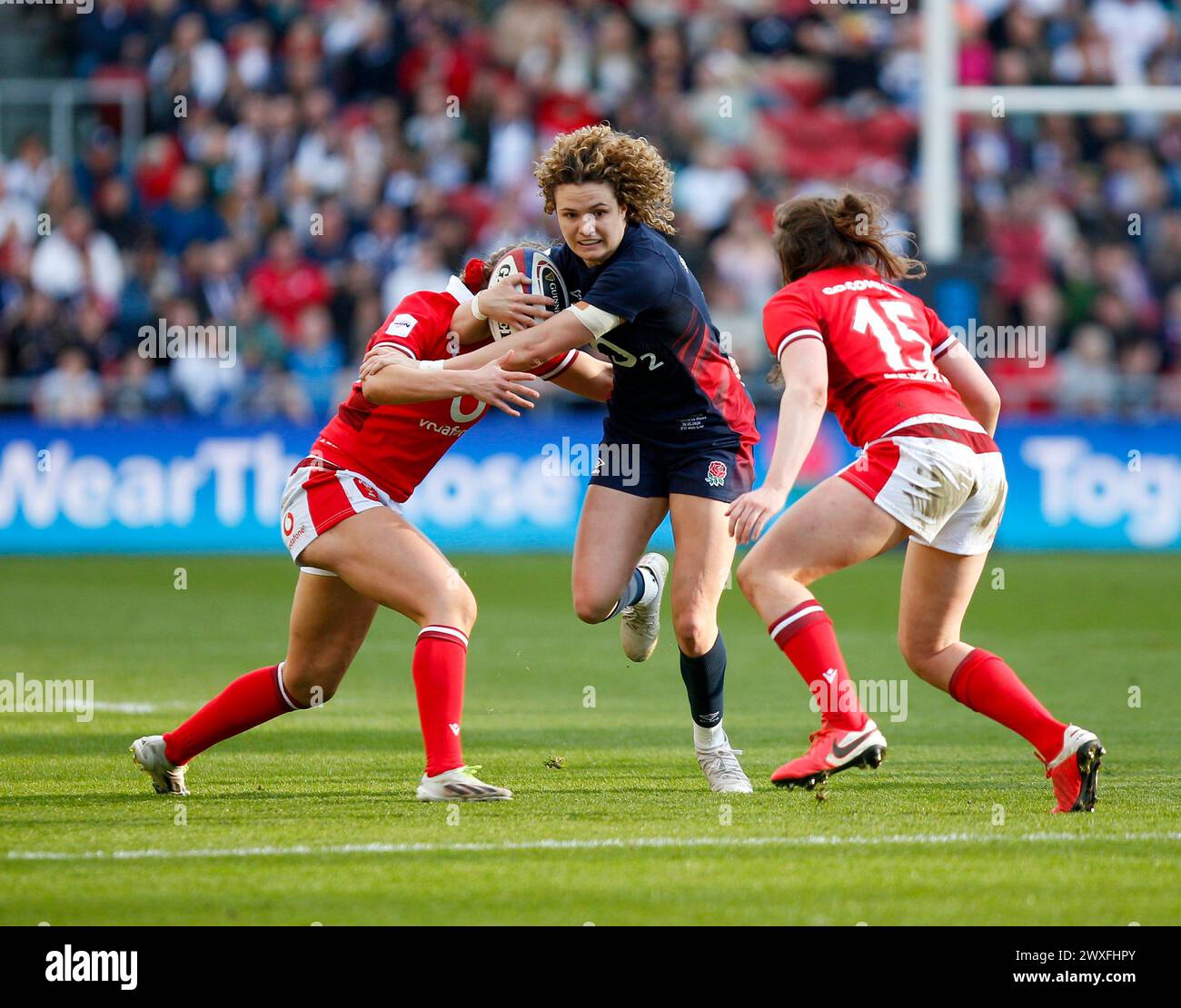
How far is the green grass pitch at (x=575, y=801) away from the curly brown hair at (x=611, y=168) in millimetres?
2052

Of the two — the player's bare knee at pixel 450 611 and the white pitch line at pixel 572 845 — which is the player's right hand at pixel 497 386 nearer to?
the player's bare knee at pixel 450 611

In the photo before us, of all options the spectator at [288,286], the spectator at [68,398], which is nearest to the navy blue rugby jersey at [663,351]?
the spectator at [68,398]

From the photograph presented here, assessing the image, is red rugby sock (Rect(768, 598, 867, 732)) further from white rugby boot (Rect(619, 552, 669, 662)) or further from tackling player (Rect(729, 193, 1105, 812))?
white rugby boot (Rect(619, 552, 669, 662))

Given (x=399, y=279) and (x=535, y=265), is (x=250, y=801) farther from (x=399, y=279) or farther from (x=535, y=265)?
(x=399, y=279)

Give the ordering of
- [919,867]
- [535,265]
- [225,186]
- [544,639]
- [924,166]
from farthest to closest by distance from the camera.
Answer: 1. [225,186]
2. [924,166]
3. [544,639]
4. [535,265]
5. [919,867]

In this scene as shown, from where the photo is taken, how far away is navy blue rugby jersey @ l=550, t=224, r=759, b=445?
6.32 m

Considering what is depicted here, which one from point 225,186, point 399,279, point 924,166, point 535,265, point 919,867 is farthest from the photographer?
point 225,186

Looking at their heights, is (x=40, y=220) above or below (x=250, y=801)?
above

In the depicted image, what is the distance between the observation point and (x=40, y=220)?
18.1 metres

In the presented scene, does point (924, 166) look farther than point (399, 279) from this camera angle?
No

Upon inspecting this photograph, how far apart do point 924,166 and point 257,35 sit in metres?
8.07

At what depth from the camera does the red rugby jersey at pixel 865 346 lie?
19.8 feet

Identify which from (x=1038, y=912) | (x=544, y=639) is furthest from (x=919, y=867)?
(x=544, y=639)

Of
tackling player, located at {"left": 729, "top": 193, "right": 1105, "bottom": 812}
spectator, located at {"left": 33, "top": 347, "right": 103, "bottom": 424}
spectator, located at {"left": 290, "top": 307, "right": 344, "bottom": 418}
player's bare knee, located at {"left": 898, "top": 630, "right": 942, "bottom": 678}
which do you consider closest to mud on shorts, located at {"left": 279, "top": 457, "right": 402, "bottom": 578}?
tackling player, located at {"left": 729, "top": 193, "right": 1105, "bottom": 812}
